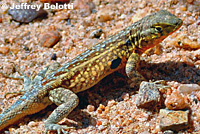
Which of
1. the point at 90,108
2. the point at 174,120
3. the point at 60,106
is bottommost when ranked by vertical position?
the point at 90,108

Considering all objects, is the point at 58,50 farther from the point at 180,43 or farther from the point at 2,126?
the point at 180,43

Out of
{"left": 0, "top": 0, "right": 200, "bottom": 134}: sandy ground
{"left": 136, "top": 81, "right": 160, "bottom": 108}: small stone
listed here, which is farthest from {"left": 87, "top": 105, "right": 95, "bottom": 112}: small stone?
{"left": 136, "top": 81, "right": 160, "bottom": 108}: small stone

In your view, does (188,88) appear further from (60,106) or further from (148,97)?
(60,106)

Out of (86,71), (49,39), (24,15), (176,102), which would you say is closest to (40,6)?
(24,15)

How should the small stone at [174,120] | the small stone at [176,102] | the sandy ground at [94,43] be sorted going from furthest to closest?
the sandy ground at [94,43]
the small stone at [176,102]
the small stone at [174,120]

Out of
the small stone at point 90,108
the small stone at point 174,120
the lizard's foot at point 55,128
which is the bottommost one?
the lizard's foot at point 55,128

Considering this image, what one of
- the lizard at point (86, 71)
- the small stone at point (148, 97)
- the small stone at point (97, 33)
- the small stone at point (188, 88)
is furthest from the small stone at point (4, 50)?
the small stone at point (188, 88)

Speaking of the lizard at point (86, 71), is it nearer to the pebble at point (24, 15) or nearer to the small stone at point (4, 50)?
the small stone at point (4, 50)

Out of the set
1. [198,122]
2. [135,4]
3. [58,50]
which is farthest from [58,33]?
A: [198,122]
